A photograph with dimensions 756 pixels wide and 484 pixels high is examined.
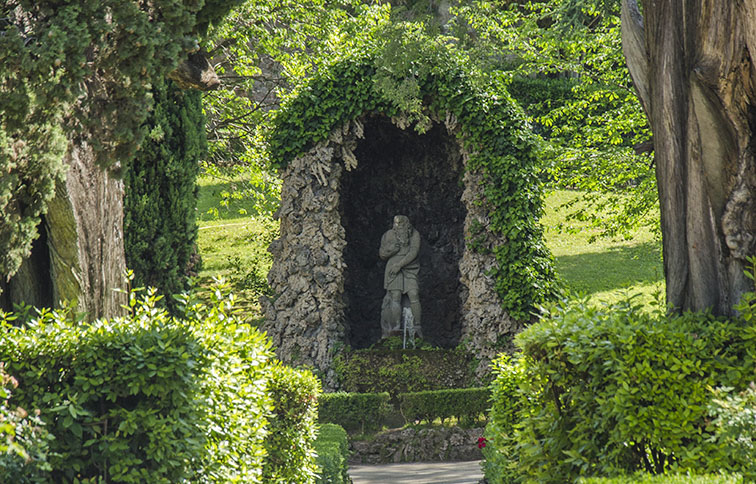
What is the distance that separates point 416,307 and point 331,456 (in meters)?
6.93

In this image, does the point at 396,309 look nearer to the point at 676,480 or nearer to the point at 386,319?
the point at 386,319

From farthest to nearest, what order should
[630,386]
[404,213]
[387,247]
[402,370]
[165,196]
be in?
1. [404,213]
2. [387,247]
3. [402,370]
4. [165,196]
5. [630,386]

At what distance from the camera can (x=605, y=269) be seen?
67.7 ft

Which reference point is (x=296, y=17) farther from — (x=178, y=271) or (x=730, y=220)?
(x=730, y=220)

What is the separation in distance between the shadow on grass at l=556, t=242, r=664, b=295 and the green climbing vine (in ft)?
19.7

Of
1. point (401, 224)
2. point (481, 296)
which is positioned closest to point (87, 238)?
point (481, 296)

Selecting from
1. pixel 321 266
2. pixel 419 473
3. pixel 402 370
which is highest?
pixel 321 266

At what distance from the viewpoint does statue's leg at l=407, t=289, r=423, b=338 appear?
13742 mm

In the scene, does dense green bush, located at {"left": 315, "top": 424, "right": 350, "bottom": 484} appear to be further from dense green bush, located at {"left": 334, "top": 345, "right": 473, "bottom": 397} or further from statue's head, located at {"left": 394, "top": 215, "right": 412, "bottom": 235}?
statue's head, located at {"left": 394, "top": 215, "right": 412, "bottom": 235}

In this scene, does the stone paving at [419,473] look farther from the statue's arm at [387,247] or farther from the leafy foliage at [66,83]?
the leafy foliage at [66,83]

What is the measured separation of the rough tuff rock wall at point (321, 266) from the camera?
1291 cm

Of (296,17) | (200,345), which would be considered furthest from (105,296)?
(296,17)

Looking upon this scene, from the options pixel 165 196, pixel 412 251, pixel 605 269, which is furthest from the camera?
pixel 605 269

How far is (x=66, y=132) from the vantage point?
19.7ft
